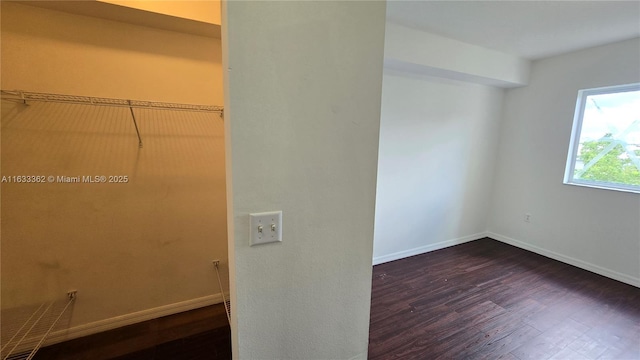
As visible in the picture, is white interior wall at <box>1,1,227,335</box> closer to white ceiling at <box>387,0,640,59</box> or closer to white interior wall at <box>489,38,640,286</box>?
white ceiling at <box>387,0,640,59</box>

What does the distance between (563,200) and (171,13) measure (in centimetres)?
446

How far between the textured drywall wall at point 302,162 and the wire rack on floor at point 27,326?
5.55 ft

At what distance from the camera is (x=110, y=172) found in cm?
181

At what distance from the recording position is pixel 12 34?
1.50 m

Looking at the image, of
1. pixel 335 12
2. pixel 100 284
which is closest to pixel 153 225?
pixel 100 284

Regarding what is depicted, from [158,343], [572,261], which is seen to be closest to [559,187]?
[572,261]

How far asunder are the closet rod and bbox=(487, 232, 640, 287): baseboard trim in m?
4.21

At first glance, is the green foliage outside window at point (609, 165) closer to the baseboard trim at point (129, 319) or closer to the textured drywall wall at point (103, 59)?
the textured drywall wall at point (103, 59)

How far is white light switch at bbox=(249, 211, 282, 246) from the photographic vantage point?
2.95 feet

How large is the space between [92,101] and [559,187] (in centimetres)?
476

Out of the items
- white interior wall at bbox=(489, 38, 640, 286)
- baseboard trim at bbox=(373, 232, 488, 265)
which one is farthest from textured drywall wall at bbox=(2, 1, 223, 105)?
white interior wall at bbox=(489, 38, 640, 286)

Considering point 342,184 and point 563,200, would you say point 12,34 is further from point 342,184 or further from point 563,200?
point 563,200

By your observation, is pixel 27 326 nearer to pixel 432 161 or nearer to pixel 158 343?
pixel 158 343

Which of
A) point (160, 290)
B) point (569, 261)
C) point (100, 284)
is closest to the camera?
point (100, 284)
